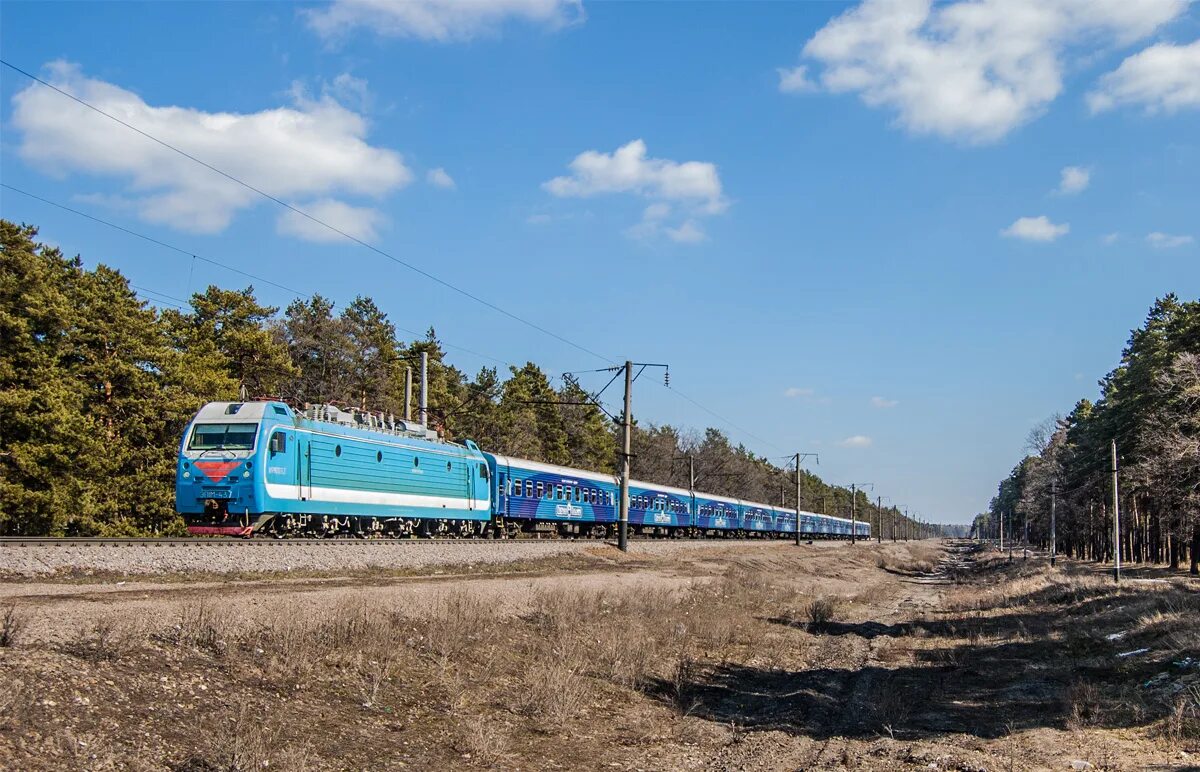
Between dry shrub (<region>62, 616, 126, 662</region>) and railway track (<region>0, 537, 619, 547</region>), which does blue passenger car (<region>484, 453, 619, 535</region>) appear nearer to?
railway track (<region>0, 537, 619, 547</region>)

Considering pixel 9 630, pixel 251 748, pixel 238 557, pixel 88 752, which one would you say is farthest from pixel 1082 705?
pixel 238 557

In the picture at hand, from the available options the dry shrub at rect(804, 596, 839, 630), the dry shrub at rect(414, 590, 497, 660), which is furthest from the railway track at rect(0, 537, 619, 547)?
the dry shrub at rect(804, 596, 839, 630)

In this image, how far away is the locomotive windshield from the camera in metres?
24.9

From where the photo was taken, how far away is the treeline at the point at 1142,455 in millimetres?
39219

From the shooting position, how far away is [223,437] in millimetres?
25188

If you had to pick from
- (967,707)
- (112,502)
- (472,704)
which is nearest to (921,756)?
(967,707)

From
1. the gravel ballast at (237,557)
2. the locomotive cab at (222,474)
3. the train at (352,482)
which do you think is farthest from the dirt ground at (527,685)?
the train at (352,482)

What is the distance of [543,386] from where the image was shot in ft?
282

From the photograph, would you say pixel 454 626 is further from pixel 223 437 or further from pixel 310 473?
pixel 310 473

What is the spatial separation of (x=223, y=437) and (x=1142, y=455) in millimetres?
42338

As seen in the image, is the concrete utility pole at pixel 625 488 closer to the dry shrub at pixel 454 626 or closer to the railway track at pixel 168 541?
the railway track at pixel 168 541

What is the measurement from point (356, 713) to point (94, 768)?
3864mm

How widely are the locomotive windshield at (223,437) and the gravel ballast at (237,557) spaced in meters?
3.49

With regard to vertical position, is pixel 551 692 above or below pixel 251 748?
below
